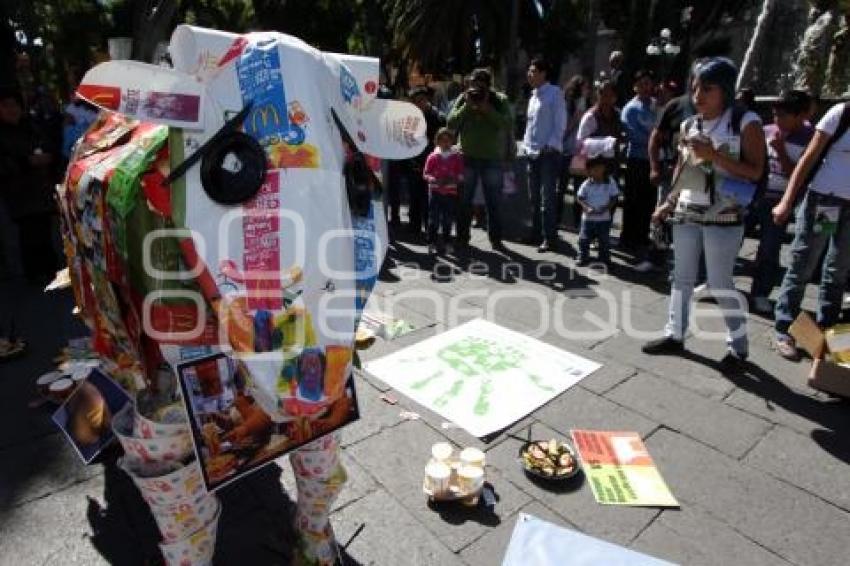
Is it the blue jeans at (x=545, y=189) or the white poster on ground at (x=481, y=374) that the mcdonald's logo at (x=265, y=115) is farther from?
the blue jeans at (x=545, y=189)

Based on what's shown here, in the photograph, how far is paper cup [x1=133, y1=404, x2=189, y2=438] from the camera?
1.56 metres

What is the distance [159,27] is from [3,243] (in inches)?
123

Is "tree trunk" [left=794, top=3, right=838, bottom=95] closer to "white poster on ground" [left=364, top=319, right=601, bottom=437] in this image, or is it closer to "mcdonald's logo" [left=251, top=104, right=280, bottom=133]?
"white poster on ground" [left=364, top=319, right=601, bottom=437]

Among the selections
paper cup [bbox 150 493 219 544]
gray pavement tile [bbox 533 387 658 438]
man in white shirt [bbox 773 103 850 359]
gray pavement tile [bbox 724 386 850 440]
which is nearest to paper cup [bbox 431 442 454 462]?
gray pavement tile [bbox 533 387 658 438]

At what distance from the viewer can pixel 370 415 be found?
313cm

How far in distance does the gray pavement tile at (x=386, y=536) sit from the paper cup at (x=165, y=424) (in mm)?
957

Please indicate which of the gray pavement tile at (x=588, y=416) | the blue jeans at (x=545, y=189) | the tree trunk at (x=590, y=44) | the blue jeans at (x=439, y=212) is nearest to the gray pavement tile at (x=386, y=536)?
the gray pavement tile at (x=588, y=416)

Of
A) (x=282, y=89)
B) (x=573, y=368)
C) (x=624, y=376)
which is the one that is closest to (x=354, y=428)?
(x=573, y=368)

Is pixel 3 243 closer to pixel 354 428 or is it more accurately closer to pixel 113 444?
pixel 113 444

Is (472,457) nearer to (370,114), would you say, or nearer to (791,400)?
(370,114)

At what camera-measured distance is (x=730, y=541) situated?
229 centimetres

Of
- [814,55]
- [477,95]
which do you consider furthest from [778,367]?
[814,55]

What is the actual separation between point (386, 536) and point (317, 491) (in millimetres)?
560

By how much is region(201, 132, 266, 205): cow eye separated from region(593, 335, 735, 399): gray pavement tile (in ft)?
10.0
